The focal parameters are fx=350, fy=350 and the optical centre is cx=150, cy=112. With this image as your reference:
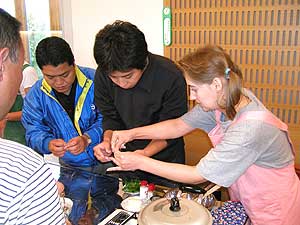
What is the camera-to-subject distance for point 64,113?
1939 mm

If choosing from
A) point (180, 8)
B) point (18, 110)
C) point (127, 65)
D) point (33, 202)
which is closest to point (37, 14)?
point (18, 110)

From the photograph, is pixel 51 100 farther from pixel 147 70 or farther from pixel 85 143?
pixel 147 70

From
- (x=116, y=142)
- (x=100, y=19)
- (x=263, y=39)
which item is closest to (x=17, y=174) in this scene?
(x=116, y=142)

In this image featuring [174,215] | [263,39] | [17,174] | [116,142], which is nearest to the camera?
[17,174]

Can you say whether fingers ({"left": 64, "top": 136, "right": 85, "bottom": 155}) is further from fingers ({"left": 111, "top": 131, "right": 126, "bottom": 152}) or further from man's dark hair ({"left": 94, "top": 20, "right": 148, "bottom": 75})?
man's dark hair ({"left": 94, "top": 20, "right": 148, "bottom": 75})

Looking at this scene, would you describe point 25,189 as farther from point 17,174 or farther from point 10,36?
point 10,36

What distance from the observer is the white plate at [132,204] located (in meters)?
1.34

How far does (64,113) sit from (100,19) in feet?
3.33

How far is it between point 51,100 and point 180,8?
1.03 m

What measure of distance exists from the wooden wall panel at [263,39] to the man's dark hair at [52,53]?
89cm

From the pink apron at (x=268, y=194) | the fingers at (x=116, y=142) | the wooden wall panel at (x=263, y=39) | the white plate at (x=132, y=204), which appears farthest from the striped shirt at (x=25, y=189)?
the wooden wall panel at (x=263, y=39)

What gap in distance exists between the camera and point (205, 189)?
1429 millimetres

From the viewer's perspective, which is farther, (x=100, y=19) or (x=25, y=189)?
(x=100, y=19)

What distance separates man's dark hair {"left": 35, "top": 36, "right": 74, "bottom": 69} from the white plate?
814mm
